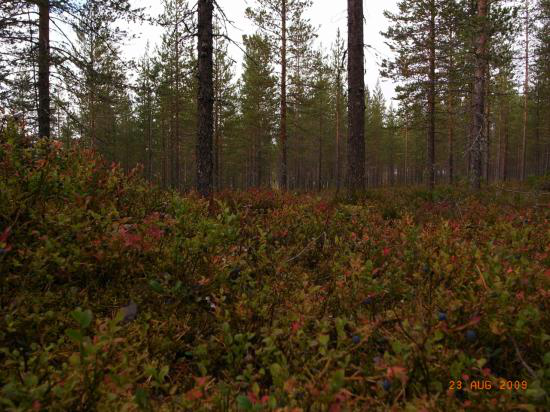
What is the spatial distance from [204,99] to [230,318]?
19.1 feet

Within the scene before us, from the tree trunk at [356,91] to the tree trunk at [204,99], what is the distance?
11.4ft

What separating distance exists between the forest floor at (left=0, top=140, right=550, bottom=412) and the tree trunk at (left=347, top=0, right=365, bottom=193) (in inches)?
173

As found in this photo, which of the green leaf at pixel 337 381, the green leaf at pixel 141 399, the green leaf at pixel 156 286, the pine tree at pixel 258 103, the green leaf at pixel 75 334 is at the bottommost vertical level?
the green leaf at pixel 141 399

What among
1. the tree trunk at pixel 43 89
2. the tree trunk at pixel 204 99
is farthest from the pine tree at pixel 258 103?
the tree trunk at pixel 204 99

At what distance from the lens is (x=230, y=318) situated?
2.48 metres

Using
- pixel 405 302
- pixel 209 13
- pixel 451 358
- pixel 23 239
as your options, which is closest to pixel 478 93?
pixel 209 13

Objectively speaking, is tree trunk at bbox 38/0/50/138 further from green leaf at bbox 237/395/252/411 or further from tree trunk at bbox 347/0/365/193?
green leaf at bbox 237/395/252/411

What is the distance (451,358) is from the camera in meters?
1.94

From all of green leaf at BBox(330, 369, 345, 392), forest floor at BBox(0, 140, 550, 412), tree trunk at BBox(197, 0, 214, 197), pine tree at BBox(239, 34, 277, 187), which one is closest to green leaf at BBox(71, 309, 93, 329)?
forest floor at BBox(0, 140, 550, 412)

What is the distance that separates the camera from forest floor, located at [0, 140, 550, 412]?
1.64m

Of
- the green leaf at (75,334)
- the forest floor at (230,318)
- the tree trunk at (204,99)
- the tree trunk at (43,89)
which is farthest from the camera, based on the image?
the tree trunk at (43,89)

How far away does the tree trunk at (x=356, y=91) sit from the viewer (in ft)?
28.2
